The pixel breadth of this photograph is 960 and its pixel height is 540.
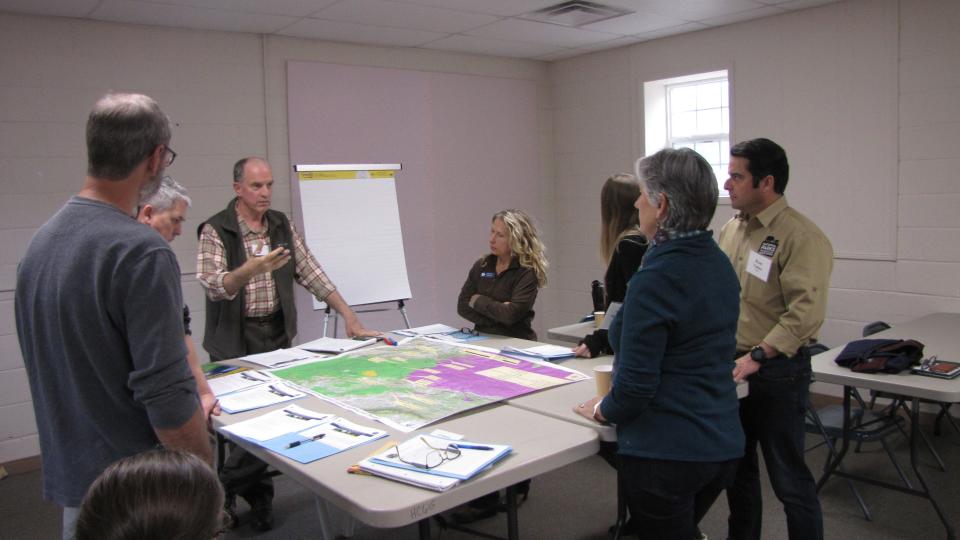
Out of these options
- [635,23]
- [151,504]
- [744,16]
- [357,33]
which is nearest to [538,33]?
[635,23]

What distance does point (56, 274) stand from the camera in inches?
57.5

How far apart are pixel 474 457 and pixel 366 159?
395 cm

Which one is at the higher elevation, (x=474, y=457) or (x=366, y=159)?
(x=366, y=159)

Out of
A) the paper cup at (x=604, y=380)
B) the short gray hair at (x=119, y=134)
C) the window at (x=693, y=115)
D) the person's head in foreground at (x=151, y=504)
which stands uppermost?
the window at (x=693, y=115)

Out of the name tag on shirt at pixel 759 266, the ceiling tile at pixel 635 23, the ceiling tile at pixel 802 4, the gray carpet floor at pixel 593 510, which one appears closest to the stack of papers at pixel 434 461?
the name tag on shirt at pixel 759 266

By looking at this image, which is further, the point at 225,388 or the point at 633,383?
the point at 225,388

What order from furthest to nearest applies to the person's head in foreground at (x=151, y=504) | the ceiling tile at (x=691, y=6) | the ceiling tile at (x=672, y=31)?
the ceiling tile at (x=672, y=31), the ceiling tile at (x=691, y=6), the person's head in foreground at (x=151, y=504)

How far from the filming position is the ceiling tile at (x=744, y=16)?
4.70 m

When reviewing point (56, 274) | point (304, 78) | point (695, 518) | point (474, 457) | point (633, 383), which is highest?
point (304, 78)

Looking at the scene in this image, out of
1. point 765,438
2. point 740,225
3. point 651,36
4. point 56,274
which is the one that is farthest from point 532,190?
point 56,274

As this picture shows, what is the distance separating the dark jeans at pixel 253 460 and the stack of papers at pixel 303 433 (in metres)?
1.16

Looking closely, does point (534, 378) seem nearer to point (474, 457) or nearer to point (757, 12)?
point (474, 457)

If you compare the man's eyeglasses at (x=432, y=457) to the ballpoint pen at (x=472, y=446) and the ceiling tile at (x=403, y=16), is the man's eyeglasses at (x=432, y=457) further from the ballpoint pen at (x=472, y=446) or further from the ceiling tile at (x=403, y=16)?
the ceiling tile at (x=403, y=16)

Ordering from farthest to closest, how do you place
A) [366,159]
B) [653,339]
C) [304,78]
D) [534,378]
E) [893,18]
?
[366,159], [304,78], [893,18], [534,378], [653,339]
